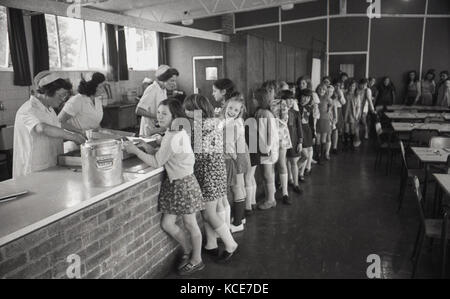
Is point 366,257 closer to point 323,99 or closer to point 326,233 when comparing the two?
point 326,233

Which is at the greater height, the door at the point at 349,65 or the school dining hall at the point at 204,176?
the door at the point at 349,65

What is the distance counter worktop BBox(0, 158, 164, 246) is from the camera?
2.06 metres

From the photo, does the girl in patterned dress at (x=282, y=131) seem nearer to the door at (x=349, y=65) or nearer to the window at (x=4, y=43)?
the window at (x=4, y=43)

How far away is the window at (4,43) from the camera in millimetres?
8102

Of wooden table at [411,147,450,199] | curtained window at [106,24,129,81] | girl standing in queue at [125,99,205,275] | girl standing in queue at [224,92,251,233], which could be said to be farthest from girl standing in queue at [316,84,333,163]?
curtained window at [106,24,129,81]

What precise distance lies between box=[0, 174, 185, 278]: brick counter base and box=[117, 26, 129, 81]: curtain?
29.9ft

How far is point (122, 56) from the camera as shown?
1171cm

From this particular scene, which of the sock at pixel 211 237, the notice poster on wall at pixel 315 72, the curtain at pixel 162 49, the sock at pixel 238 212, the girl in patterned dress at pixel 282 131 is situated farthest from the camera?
the curtain at pixel 162 49

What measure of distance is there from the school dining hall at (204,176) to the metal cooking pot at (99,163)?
1 cm

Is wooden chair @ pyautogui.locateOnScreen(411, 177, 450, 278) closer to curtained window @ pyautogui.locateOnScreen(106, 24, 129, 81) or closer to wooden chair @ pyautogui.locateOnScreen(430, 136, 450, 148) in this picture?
wooden chair @ pyautogui.locateOnScreen(430, 136, 450, 148)

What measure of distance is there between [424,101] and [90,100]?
34.2ft

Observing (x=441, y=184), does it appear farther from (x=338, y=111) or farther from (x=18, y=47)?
(x=18, y=47)

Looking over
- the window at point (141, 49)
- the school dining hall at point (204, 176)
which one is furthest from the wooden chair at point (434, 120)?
the window at point (141, 49)
